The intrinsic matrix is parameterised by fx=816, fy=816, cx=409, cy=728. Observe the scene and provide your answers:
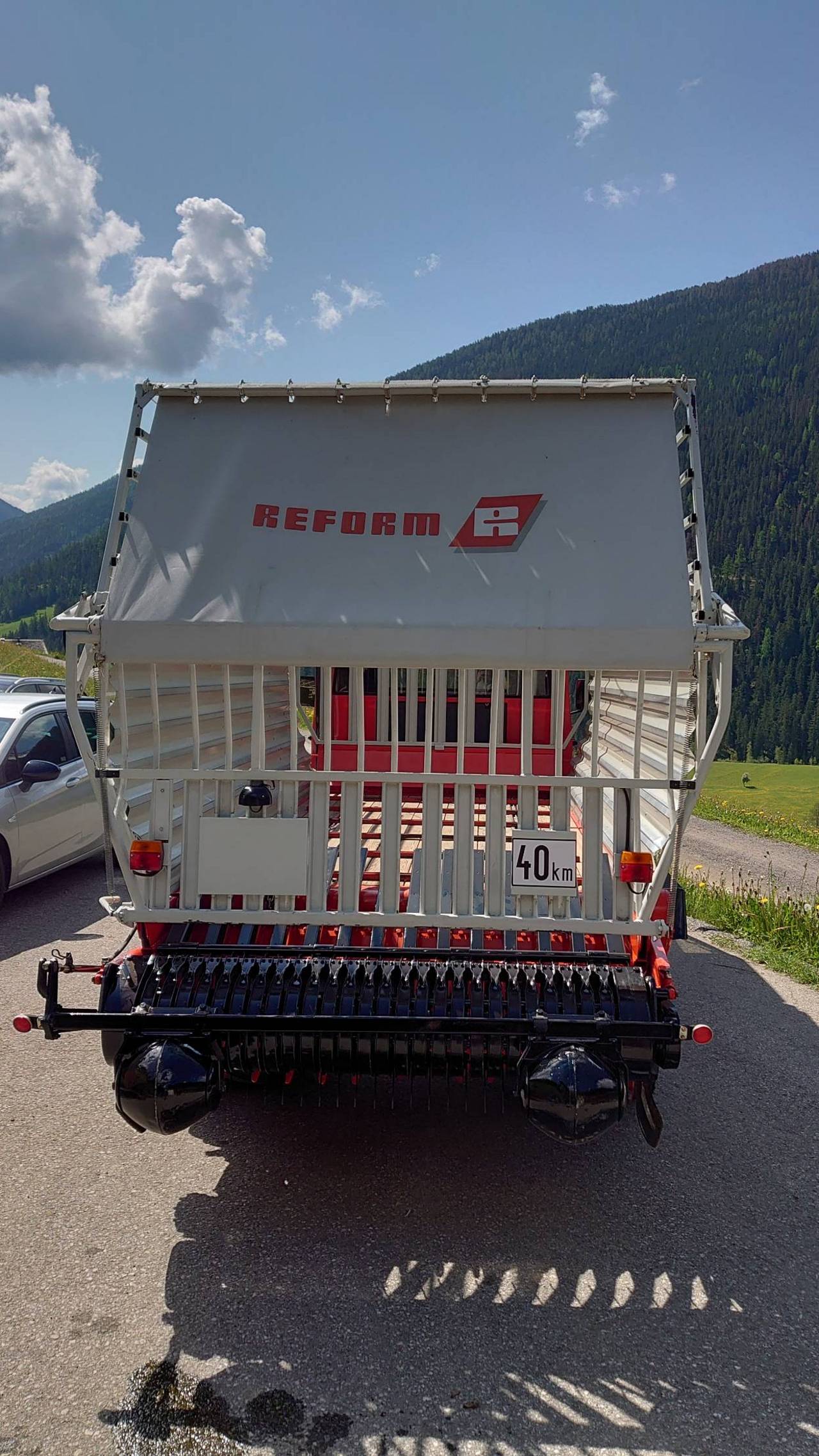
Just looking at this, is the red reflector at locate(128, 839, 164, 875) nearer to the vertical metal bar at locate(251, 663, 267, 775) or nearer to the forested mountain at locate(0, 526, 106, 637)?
the vertical metal bar at locate(251, 663, 267, 775)

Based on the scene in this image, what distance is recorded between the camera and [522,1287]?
3033 millimetres

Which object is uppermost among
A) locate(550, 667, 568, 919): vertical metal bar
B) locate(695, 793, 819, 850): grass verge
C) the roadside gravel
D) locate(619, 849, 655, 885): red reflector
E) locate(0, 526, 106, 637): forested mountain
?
locate(0, 526, 106, 637): forested mountain

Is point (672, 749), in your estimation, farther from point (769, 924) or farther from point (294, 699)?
point (769, 924)

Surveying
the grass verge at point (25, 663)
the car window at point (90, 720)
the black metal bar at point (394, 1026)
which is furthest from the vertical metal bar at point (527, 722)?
the grass verge at point (25, 663)

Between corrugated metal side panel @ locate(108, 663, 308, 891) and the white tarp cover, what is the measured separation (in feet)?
0.67

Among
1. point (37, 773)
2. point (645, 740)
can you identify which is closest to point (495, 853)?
point (645, 740)

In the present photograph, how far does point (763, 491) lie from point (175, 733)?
171993mm

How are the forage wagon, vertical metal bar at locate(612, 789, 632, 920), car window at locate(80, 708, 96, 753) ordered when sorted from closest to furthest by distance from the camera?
the forage wagon
vertical metal bar at locate(612, 789, 632, 920)
car window at locate(80, 708, 96, 753)

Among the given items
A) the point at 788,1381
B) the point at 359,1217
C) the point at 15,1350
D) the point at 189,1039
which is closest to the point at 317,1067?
the point at 189,1039

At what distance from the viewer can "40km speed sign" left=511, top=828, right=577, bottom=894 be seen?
3.40 meters

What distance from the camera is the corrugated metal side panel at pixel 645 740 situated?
346 cm

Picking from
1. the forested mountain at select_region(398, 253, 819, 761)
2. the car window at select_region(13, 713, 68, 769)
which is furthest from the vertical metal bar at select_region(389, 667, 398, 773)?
the forested mountain at select_region(398, 253, 819, 761)

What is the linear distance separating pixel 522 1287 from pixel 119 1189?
1.78 m

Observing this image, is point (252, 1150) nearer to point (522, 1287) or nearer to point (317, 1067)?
point (317, 1067)
